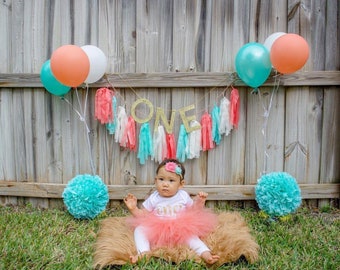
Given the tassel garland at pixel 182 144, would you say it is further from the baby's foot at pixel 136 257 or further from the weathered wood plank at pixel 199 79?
the baby's foot at pixel 136 257

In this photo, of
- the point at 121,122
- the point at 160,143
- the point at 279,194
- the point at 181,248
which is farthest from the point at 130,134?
the point at 279,194

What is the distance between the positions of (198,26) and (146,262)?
1950mm

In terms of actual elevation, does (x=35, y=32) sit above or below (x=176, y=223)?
above

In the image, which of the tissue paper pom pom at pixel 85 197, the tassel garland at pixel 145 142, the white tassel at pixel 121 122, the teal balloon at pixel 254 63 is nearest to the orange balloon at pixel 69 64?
the white tassel at pixel 121 122

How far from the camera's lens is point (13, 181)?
11.8 feet

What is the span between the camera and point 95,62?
314cm

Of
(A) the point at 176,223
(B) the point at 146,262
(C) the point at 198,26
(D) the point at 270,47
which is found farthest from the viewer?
(C) the point at 198,26

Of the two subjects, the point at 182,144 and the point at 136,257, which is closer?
the point at 136,257

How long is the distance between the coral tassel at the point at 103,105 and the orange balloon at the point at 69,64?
381 mm

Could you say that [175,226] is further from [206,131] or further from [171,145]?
[206,131]

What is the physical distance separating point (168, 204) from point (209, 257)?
0.62 meters

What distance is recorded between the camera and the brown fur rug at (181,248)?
248 cm

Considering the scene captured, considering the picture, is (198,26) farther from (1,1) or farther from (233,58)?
(1,1)

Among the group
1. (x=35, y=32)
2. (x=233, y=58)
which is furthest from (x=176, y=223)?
(x=35, y=32)
